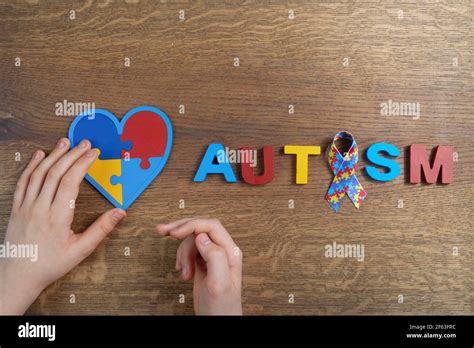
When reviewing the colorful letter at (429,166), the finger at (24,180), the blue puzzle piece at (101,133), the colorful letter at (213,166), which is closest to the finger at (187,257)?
the colorful letter at (213,166)

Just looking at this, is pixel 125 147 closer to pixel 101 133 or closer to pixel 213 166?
pixel 101 133

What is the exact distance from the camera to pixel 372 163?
122 centimetres

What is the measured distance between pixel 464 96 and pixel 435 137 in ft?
0.46

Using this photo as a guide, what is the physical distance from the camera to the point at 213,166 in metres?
1.18

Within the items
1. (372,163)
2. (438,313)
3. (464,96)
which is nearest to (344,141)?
(372,163)

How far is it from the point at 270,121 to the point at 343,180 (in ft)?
0.81

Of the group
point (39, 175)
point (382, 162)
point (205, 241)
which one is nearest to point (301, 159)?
point (382, 162)

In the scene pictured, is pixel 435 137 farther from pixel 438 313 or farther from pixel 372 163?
pixel 438 313

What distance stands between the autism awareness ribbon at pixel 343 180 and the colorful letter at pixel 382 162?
1.4 inches

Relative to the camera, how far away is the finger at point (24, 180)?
3.71ft

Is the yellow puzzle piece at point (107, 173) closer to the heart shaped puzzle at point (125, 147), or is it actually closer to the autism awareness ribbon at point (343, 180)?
the heart shaped puzzle at point (125, 147)

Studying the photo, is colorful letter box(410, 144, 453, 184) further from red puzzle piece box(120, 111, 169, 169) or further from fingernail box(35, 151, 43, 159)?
fingernail box(35, 151, 43, 159)

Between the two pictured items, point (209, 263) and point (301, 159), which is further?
point (301, 159)

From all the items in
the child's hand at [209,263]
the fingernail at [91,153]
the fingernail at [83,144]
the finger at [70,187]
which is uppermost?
the fingernail at [83,144]
